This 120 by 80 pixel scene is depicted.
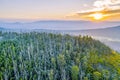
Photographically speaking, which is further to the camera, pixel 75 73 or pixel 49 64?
pixel 49 64

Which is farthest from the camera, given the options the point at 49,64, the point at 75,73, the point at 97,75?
the point at 49,64

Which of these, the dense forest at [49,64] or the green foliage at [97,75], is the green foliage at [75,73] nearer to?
the dense forest at [49,64]

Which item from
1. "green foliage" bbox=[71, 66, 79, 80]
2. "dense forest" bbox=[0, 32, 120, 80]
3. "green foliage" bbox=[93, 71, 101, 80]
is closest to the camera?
"dense forest" bbox=[0, 32, 120, 80]

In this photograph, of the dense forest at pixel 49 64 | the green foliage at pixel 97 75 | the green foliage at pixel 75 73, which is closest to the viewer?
the dense forest at pixel 49 64

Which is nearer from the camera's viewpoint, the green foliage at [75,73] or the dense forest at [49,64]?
the dense forest at [49,64]

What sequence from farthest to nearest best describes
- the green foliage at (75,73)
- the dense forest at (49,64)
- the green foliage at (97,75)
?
the green foliage at (75,73) < the green foliage at (97,75) < the dense forest at (49,64)

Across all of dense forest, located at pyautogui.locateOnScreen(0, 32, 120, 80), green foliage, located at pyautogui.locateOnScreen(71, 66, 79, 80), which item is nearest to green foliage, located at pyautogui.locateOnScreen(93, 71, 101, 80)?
dense forest, located at pyautogui.locateOnScreen(0, 32, 120, 80)

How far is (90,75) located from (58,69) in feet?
47.7

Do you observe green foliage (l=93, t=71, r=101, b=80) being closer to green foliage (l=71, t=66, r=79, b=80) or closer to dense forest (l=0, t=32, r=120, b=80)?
dense forest (l=0, t=32, r=120, b=80)

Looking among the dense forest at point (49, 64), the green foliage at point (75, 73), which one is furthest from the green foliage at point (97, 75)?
the green foliage at point (75, 73)

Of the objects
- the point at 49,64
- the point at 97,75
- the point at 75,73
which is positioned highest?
the point at 49,64

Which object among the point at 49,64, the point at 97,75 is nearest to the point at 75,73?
the point at 97,75

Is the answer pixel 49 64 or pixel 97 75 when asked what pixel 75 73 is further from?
pixel 49 64

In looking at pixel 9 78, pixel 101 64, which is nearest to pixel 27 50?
pixel 9 78
